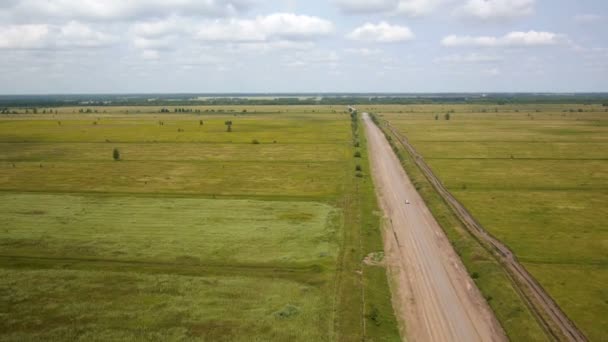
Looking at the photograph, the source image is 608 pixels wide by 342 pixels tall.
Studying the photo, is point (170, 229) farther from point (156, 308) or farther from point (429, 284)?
point (429, 284)

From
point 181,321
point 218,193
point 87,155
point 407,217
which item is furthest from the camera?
point 87,155

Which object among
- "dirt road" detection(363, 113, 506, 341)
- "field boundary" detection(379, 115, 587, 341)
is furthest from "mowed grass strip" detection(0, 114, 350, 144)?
"field boundary" detection(379, 115, 587, 341)

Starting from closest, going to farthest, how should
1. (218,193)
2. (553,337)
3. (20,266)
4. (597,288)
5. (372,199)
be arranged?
(553,337) → (597,288) → (20,266) → (372,199) → (218,193)

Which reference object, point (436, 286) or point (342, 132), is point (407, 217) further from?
point (342, 132)

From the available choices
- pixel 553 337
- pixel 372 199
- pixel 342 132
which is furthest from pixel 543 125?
pixel 553 337

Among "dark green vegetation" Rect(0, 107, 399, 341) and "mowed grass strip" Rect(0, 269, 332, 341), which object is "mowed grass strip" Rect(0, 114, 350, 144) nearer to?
"dark green vegetation" Rect(0, 107, 399, 341)

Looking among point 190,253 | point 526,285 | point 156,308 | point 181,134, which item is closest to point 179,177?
point 190,253
